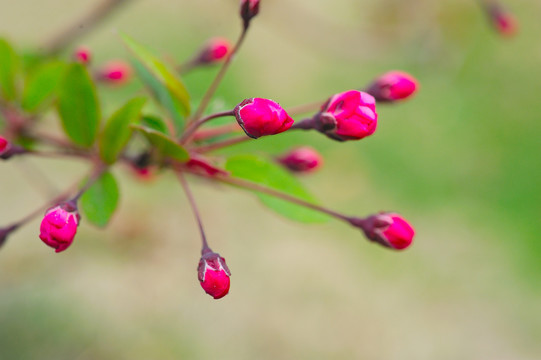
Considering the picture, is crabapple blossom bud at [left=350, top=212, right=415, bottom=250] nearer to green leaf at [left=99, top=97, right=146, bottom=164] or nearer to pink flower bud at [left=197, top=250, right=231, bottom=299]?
pink flower bud at [left=197, top=250, right=231, bottom=299]

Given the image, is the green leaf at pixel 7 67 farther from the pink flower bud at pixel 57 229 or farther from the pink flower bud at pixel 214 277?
the pink flower bud at pixel 214 277

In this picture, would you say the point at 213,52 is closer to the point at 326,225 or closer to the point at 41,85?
the point at 41,85

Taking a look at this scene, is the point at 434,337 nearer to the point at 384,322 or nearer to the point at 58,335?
the point at 384,322

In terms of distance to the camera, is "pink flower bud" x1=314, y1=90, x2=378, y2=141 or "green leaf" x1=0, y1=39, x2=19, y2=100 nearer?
"pink flower bud" x1=314, y1=90, x2=378, y2=141

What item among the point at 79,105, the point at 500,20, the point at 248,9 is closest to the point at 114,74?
the point at 79,105

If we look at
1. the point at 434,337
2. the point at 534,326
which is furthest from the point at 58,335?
the point at 534,326

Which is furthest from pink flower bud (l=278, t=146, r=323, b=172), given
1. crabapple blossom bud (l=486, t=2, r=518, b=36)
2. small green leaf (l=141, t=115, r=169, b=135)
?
crabapple blossom bud (l=486, t=2, r=518, b=36)
